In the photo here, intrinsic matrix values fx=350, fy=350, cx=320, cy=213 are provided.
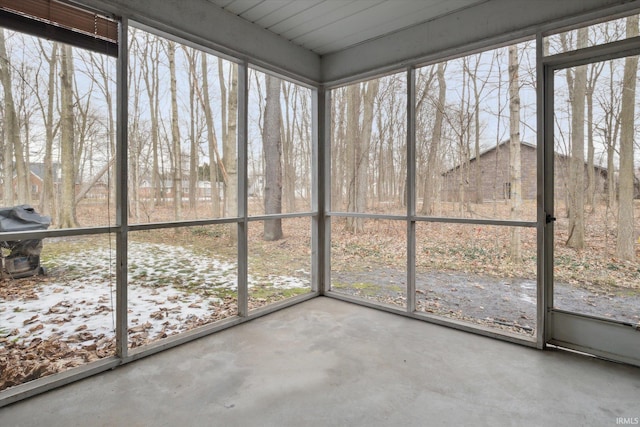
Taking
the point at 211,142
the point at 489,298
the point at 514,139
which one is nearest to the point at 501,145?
the point at 514,139

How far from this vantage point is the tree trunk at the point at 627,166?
2.59 m

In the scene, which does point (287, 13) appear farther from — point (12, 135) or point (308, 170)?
point (12, 135)

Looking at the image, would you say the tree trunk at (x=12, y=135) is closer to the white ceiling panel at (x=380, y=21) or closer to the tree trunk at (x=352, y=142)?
the white ceiling panel at (x=380, y=21)

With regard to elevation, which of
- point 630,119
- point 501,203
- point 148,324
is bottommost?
point 148,324

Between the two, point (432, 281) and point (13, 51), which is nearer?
point (13, 51)

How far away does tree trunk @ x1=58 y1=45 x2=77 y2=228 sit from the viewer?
2.39 meters

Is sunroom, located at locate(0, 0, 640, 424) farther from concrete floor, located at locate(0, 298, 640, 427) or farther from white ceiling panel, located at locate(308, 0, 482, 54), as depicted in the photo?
concrete floor, located at locate(0, 298, 640, 427)

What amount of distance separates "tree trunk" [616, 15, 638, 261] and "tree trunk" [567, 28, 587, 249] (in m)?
0.24

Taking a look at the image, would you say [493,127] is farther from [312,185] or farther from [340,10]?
[312,185]

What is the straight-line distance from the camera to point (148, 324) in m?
2.95

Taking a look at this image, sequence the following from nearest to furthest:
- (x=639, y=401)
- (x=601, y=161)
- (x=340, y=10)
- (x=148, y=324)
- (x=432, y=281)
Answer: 1. (x=639, y=401)
2. (x=601, y=161)
3. (x=148, y=324)
4. (x=340, y=10)
5. (x=432, y=281)

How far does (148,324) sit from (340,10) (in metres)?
3.24

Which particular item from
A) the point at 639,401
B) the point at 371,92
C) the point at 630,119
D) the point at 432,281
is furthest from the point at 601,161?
the point at 371,92

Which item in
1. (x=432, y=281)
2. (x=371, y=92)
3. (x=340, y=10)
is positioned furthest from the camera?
(x=371, y=92)
